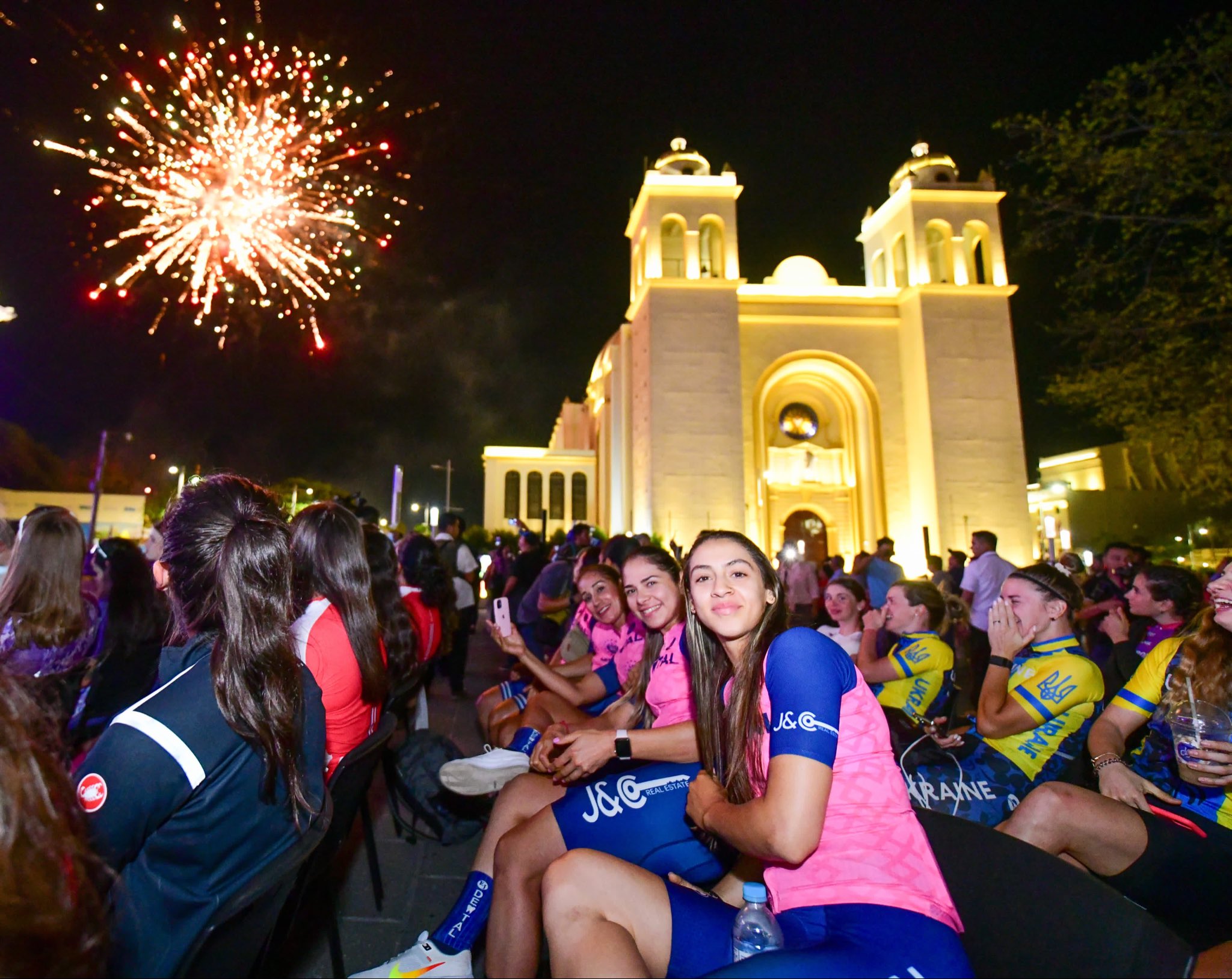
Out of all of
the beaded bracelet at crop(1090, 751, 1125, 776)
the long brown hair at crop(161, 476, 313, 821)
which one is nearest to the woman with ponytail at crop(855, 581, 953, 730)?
the beaded bracelet at crop(1090, 751, 1125, 776)

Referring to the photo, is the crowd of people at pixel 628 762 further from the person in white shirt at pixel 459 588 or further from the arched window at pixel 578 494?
the arched window at pixel 578 494

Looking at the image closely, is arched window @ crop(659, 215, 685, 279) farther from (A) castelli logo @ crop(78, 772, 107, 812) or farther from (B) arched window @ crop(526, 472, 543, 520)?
(A) castelli logo @ crop(78, 772, 107, 812)

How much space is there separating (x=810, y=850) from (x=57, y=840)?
4.58 feet

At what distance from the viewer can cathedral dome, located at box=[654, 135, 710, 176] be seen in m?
31.7

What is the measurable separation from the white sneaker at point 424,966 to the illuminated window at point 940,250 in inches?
1277

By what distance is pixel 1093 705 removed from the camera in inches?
118

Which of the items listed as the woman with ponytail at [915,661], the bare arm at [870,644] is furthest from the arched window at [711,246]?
the woman with ponytail at [915,661]

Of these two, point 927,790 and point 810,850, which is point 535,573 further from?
point 810,850

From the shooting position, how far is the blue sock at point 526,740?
3.65 metres

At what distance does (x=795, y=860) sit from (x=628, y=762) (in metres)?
1.48

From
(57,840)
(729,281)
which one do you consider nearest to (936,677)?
(57,840)

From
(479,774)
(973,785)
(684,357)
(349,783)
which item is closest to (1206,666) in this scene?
(973,785)

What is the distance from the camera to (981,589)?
809 cm

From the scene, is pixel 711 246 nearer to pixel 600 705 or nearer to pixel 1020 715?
pixel 600 705
